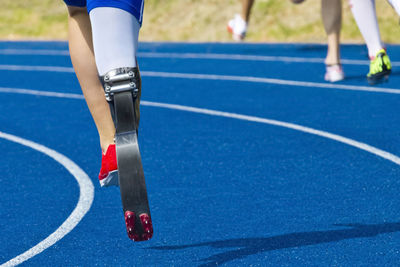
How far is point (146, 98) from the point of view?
875cm

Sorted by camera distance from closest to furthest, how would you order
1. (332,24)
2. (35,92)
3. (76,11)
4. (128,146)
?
(128,146)
(76,11)
(332,24)
(35,92)

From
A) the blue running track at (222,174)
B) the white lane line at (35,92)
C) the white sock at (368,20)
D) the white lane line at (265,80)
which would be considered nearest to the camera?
the blue running track at (222,174)

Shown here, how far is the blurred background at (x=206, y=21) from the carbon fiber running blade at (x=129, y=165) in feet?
39.6

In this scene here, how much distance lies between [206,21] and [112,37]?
49.2 feet

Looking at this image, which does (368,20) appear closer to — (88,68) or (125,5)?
Answer: (88,68)

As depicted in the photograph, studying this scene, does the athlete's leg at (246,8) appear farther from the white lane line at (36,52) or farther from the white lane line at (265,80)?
the white lane line at (36,52)

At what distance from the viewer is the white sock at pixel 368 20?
4.36 metres

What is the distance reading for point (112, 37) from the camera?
250 cm

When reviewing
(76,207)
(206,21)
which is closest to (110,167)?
(76,207)

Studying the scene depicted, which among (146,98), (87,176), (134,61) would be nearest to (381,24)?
(146,98)

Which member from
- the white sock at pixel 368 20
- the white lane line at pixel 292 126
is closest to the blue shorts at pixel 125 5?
the white sock at pixel 368 20

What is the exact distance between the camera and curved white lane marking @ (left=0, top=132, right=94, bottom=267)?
11.7ft

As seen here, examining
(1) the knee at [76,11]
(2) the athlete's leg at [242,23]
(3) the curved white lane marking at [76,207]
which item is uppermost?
(1) the knee at [76,11]

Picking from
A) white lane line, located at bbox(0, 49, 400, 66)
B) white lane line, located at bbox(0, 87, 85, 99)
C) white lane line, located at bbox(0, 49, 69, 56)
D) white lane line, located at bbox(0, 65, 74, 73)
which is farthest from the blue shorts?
white lane line, located at bbox(0, 49, 69, 56)
